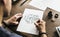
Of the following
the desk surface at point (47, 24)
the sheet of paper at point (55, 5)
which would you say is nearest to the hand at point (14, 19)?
the desk surface at point (47, 24)

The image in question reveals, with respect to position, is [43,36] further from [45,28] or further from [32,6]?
[32,6]

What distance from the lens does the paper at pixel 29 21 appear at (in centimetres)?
134

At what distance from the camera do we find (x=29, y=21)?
1397 millimetres

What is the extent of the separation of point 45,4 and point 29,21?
10.7 inches

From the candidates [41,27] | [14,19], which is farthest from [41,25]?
[14,19]

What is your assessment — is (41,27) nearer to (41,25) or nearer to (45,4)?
(41,25)

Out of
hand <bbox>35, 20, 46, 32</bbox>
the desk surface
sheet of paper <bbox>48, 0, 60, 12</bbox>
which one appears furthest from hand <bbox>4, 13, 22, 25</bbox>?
sheet of paper <bbox>48, 0, 60, 12</bbox>

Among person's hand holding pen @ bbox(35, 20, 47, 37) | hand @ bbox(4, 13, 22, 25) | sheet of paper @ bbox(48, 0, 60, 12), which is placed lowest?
person's hand holding pen @ bbox(35, 20, 47, 37)

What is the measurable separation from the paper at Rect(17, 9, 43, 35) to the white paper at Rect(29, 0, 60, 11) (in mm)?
88

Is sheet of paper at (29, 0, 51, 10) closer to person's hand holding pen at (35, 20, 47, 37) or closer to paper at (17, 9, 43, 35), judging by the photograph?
paper at (17, 9, 43, 35)

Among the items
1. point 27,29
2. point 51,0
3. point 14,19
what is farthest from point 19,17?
point 51,0

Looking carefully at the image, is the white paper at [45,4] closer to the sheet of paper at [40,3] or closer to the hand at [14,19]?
the sheet of paper at [40,3]

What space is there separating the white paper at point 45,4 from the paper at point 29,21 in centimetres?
9

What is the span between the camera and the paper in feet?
4.40
